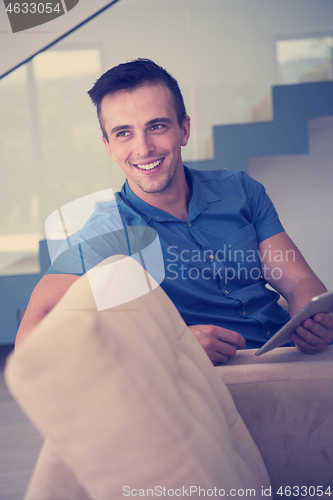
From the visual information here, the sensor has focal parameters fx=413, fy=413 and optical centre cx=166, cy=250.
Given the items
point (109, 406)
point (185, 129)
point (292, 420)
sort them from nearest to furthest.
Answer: point (109, 406), point (292, 420), point (185, 129)

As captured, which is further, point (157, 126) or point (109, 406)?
point (157, 126)

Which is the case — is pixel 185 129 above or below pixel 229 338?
above

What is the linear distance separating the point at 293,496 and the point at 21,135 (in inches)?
91.7

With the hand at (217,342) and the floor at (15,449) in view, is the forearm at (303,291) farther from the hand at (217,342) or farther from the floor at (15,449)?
the floor at (15,449)

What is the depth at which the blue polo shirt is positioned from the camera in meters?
1.17

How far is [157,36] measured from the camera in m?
2.43

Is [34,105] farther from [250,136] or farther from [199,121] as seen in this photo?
[250,136]

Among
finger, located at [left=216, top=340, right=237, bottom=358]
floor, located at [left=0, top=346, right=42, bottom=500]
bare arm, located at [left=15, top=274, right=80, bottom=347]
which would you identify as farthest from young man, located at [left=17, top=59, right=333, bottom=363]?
floor, located at [left=0, top=346, right=42, bottom=500]

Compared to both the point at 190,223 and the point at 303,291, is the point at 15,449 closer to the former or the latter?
the point at 190,223

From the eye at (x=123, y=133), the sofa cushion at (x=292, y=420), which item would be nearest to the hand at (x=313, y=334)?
the sofa cushion at (x=292, y=420)

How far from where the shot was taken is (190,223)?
129 cm

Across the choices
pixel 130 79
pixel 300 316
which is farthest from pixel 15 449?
pixel 130 79

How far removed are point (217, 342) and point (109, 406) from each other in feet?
1.72

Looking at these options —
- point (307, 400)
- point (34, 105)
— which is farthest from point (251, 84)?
point (307, 400)
